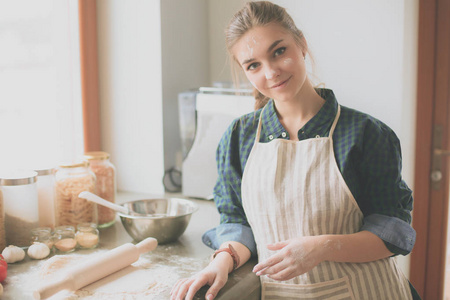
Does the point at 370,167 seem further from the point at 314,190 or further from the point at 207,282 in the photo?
the point at 207,282

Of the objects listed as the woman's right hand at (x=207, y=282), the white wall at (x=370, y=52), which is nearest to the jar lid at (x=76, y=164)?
the woman's right hand at (x=207, y=282)

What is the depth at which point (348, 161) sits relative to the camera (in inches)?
41.3

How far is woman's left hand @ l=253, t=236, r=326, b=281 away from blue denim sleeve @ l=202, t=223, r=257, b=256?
0.56ft

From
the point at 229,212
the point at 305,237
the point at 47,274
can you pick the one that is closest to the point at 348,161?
the point at 305,237

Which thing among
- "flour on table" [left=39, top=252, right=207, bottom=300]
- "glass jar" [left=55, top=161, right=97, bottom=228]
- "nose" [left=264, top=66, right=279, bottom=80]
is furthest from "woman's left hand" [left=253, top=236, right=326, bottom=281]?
"glass jar" [left=55, top=161, right=97, bottom=228]

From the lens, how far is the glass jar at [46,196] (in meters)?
1.31

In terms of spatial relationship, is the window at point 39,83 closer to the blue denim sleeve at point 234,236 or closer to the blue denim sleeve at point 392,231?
the blue denim sleeve at point 234,236

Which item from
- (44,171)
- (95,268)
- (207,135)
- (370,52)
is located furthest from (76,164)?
(370,52)

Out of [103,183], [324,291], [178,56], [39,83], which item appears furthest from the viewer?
[178,56]

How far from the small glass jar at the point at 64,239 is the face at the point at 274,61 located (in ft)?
1.99

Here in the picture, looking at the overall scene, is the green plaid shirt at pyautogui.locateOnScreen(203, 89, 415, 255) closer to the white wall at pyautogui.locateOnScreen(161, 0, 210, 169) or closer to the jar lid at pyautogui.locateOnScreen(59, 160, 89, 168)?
the jar lid at pyautogui.locateOnScreen(59, 160, 89, 168)

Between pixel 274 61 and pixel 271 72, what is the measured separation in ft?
0.11

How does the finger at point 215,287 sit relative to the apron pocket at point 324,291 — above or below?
above

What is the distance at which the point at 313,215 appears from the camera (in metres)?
1.07
